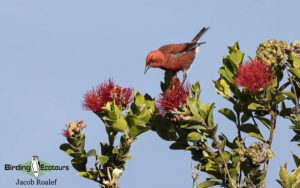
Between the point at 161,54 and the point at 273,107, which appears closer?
the point at 273,107

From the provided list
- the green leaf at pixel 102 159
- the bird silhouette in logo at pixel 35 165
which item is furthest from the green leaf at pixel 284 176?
the bird silhouette in logo at pixel 35 165

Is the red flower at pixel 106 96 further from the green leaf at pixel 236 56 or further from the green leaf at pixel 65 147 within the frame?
the green leaf at pixel 236 56

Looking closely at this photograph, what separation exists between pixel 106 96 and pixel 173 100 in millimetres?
691

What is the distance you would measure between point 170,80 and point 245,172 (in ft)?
4.56

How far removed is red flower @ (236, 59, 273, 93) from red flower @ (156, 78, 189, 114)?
0.46 meters

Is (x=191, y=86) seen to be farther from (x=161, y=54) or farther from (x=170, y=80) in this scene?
(x=161, y=54)

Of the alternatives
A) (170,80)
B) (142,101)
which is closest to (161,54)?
(170,80)

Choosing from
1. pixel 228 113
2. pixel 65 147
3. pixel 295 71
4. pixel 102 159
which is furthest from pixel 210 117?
pixel 65 147

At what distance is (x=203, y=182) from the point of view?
5.33 m

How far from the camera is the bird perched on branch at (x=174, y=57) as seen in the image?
9820 mm

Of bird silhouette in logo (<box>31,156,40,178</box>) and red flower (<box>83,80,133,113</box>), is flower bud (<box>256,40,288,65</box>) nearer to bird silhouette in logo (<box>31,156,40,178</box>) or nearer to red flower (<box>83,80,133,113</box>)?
red flower (<box>83,80,133,113</box>)

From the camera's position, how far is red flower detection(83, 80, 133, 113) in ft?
18.4

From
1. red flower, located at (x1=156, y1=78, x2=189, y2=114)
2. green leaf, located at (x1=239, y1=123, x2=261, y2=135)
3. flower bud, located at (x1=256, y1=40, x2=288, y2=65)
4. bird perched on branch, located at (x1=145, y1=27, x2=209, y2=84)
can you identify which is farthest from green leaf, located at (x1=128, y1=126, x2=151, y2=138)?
bird perched on branch, located at (x1=145, y1=27, x2=209, y2=84)

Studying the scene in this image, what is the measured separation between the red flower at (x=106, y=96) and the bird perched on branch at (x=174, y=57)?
3813 millimetres
